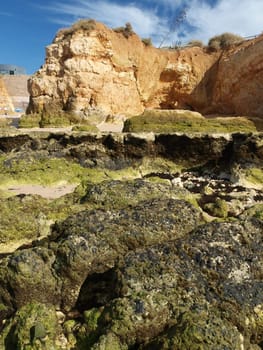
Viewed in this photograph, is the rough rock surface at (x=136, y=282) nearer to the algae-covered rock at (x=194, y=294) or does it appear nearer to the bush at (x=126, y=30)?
the algae-covered rock at (x=194, y=294)

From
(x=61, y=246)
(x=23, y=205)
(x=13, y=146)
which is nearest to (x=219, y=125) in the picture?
(x=13, y=146)

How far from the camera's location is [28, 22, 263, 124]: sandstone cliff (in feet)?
92.9

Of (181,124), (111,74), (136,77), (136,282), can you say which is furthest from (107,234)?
(136,77)

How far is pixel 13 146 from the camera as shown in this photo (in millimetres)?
16797

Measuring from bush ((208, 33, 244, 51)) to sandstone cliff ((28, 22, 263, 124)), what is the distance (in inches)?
27.2

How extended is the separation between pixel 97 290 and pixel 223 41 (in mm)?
31961

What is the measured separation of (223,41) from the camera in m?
33.0

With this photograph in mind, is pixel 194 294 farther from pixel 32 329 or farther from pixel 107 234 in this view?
pixel 32 329

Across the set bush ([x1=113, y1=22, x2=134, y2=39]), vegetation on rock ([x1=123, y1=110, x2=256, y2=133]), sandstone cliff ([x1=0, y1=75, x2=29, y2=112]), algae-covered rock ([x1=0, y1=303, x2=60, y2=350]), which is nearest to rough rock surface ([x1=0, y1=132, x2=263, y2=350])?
algae-covered rock ([x1=0, y1=303, x2=60, y2=350])

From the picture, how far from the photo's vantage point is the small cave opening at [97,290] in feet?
16.0

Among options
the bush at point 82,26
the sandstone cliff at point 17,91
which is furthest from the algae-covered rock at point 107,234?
the sandstone cliff at point 17,91

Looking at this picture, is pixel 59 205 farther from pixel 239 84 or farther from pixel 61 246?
pixel 239 84

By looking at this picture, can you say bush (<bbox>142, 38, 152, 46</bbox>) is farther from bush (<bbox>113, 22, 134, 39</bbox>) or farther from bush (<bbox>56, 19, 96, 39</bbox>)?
bush (<bbox>56, 19, 96, 39</bbox>)

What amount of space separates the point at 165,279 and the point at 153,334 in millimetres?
674
